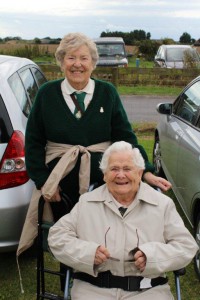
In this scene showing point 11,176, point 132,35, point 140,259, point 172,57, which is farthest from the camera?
point 132,35

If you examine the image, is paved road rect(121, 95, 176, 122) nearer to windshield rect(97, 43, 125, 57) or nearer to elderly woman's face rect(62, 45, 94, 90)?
windshield rect(97, 43, 125, 57)

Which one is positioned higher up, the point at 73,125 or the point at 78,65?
the point at 78,65

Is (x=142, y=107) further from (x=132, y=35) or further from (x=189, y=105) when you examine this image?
(x=132, y=35)

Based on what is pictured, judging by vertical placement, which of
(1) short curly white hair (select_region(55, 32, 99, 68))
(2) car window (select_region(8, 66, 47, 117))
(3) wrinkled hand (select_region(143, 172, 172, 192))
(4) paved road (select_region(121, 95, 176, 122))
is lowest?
(4) paved road (select_region(121, 95, 176, 122))

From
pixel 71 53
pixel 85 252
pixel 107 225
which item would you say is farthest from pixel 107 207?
pixel 71 53

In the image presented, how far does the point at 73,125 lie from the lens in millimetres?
3037

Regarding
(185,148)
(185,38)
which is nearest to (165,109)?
(185,148)

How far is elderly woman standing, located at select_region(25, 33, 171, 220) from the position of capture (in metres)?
3.03

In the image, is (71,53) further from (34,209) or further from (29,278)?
(29,278)

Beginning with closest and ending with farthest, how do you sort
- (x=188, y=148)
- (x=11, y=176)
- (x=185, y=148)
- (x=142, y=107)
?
(x=11, y=176) → (x=188, y=148) → (x=185, y=148) → (x=142, y=107)

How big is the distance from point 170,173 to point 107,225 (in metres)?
2.74

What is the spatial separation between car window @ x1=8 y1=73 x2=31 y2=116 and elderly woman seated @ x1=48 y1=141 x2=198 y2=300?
4.55ft

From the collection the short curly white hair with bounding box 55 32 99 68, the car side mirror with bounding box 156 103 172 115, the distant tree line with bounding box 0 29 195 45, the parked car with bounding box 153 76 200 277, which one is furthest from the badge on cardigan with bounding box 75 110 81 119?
the distant tree line with bounding box 0 29 195 45

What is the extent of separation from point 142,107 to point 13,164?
1033 centimetres
